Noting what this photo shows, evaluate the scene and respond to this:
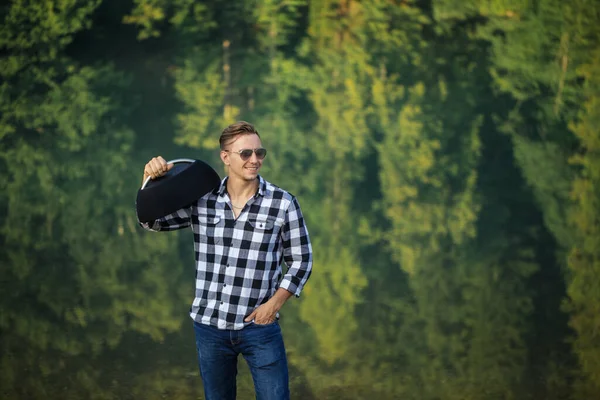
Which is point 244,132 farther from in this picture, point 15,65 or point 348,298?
point 15,65

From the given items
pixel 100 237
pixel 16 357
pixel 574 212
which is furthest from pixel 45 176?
pixel 574 212

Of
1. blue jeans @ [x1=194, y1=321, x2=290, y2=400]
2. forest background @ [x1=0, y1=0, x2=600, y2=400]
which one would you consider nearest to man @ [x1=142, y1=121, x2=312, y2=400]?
blue jeans @ [x1=194, y1=321, x2=290, y2=400]

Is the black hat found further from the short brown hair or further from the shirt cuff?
the shirt cuff

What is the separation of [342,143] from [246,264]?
8.90 feet

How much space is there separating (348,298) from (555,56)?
6.19 ft

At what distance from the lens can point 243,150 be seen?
90.1 inches

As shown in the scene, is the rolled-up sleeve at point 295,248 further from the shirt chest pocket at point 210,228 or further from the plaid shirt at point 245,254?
the shirt chest pocket at point 210,228

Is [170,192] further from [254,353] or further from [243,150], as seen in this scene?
[254,353]

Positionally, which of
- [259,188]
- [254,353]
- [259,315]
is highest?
[259,188]

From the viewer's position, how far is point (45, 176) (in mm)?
4746

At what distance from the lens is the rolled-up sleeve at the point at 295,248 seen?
A: 2.32 meters

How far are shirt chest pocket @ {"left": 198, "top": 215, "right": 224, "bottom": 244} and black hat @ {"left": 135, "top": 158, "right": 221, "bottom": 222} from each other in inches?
2.6

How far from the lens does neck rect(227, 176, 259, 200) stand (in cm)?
233

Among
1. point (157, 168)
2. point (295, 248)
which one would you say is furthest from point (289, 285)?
point (157, 168)
